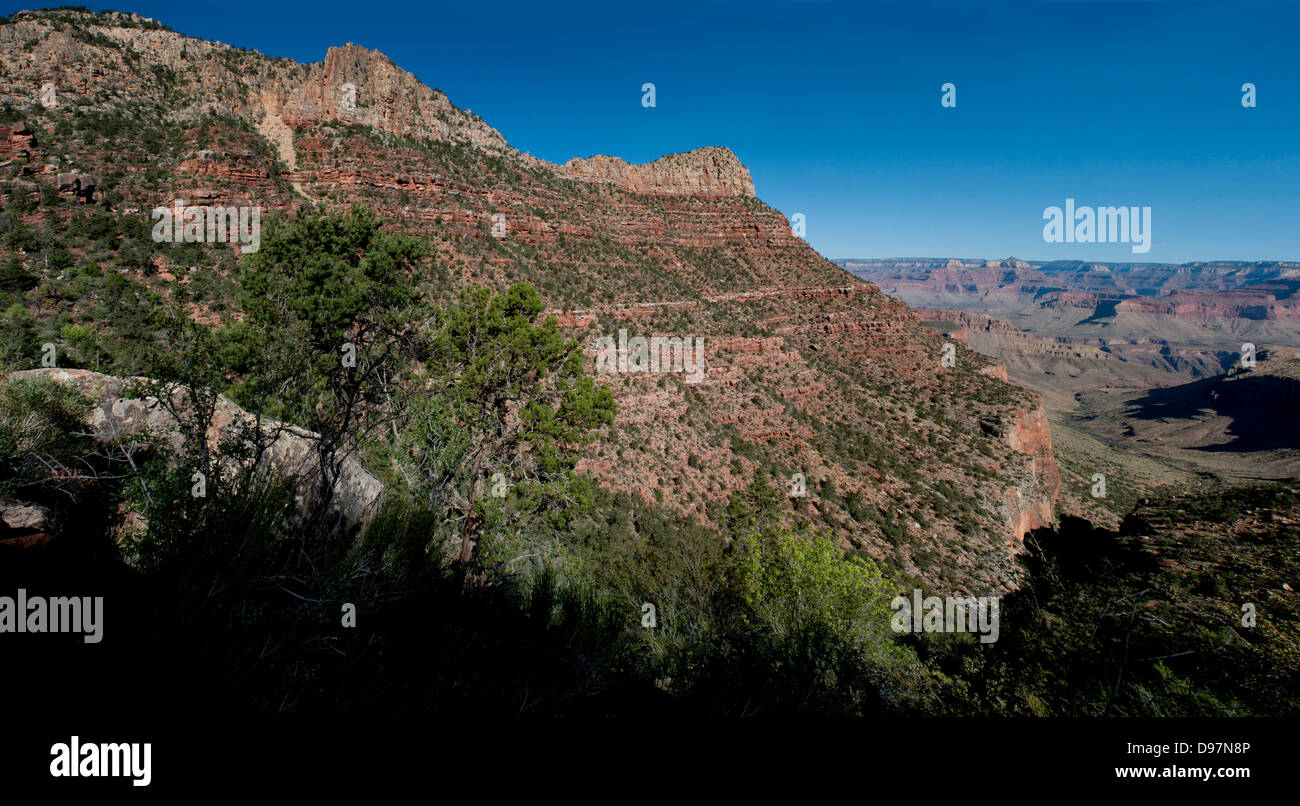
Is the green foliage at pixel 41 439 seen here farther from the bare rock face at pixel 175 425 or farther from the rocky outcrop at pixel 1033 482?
the rocky outcrop at pixel 1033 482

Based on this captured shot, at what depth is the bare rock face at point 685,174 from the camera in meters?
61.8

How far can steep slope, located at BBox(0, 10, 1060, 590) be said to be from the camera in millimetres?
25266

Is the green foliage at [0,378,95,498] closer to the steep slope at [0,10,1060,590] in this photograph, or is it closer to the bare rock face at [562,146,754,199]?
the steep slope at [0,10,1060,590]

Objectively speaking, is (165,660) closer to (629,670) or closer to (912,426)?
(629,670)

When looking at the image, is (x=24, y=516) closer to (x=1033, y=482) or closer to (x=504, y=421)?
(x=504, y=421)

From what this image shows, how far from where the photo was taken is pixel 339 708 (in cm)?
366

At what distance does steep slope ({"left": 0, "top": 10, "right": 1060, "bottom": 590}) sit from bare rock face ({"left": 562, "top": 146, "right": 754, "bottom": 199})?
16.2 meters

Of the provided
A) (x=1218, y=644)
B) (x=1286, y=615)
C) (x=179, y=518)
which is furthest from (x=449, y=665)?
(x=1286, y=615)

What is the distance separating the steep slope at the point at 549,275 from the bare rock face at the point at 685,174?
53.2 ft

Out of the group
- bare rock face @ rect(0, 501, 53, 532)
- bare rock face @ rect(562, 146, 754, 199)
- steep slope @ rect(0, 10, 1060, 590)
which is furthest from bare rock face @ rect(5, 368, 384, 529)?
bare rock face @ rect(562, 146, 754, 199)

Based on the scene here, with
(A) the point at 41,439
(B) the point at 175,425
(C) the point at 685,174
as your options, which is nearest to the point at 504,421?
(B) the point at 175,425

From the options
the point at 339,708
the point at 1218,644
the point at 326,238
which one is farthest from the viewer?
the point at 326,238

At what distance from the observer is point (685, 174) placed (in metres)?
64.2

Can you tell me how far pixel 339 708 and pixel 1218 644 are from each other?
1638 centimetres
